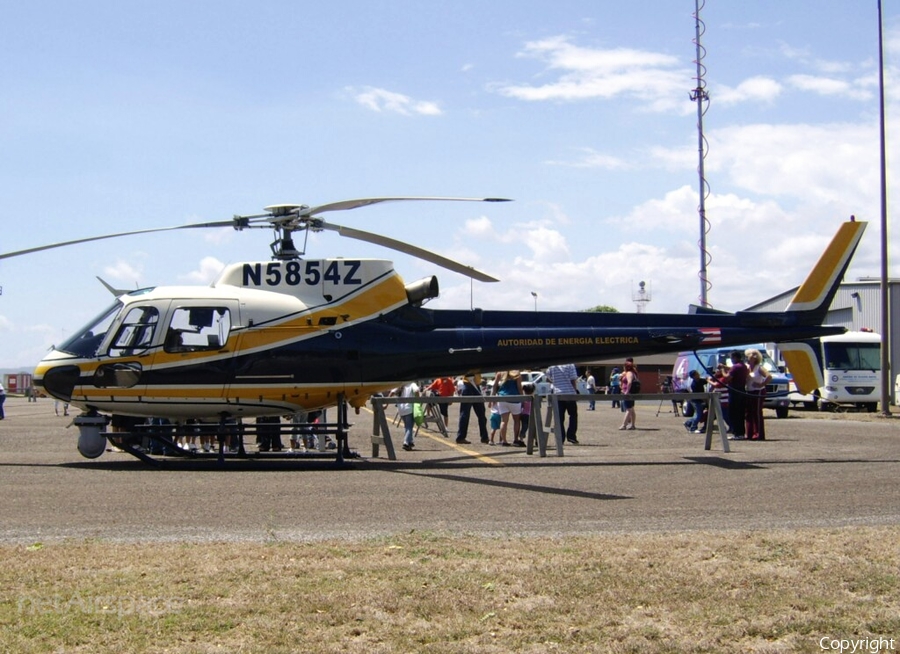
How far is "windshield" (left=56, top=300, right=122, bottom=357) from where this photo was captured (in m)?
14.2

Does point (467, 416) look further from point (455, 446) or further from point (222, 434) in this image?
point (222, 434)

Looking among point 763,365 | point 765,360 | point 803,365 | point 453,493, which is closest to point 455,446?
point 803,365

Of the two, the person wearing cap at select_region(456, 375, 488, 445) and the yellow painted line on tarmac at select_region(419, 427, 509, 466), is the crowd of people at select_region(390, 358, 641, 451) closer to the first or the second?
the person wearing cap at select_region(456, 375, 488, 445)

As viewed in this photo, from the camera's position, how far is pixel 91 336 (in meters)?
14.3

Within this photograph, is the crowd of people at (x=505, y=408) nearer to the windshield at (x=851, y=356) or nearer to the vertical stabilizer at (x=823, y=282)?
the vertical stabilizer at (x=823, y=282)

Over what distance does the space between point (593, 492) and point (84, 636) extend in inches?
265

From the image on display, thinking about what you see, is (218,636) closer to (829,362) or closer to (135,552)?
(135,552)

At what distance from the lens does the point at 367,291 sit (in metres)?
14.7

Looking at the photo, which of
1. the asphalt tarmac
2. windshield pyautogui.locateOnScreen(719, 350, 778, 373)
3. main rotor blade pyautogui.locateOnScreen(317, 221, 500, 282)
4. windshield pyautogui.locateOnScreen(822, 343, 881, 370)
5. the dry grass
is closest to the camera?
the dry grass

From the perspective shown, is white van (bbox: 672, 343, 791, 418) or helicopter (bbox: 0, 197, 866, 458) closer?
helicopter (bbox: 0, 197, 866, 458)

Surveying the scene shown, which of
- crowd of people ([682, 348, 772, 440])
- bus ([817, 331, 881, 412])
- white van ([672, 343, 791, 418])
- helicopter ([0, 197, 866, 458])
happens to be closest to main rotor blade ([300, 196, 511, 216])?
helicopter ([0, 197, 866, 458])

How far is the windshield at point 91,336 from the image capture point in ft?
46.7

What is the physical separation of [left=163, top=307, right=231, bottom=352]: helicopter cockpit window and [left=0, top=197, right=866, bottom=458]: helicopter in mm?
15

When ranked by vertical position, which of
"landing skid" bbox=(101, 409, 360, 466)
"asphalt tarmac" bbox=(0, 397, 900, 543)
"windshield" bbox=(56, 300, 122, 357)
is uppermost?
"windshield" bbox=(56, 300, 122, 357)
